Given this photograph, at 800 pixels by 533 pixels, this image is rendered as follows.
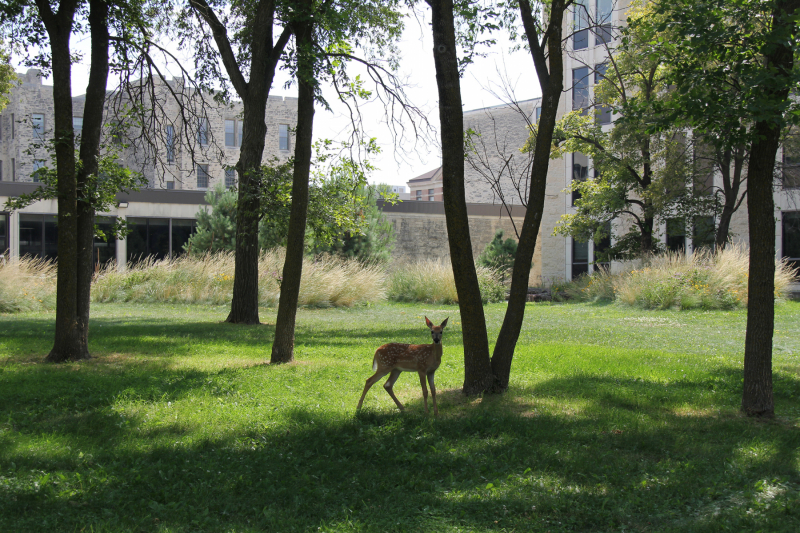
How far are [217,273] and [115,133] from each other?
12.0 metres

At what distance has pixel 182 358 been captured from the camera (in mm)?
9539

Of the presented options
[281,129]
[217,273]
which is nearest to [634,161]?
[217,273]

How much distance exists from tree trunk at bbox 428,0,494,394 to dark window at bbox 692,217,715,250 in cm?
1858

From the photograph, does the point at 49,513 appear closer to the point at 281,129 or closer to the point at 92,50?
the point at 92,50

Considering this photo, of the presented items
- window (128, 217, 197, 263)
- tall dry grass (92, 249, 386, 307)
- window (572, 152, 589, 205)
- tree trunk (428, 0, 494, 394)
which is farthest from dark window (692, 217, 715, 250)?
window (128, 217, 197, 263)

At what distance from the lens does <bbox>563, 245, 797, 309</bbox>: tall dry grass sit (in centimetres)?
1877

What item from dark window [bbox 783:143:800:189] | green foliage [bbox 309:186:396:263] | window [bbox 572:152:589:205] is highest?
window [bbox 572:152:589:205]

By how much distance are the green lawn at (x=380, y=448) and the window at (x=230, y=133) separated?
39.5 m

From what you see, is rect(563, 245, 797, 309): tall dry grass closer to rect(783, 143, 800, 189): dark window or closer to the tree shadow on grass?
rect(783, 143, 800, 189): dark window

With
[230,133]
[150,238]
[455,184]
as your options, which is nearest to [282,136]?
[230,133]

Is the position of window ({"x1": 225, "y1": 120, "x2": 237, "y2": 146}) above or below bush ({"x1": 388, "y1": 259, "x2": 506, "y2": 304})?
above

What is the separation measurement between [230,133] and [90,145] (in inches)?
1567

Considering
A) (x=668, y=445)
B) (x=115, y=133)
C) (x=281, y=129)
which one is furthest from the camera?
(x=281, y=129)

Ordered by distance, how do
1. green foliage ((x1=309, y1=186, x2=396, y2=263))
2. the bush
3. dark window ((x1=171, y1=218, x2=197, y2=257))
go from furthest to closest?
1. dark window ((x1=171, y1=218, x2=197, y2=257))
2. green foliage ((x1=309, y1=186, x2=396, y2=263))
3. the bush
